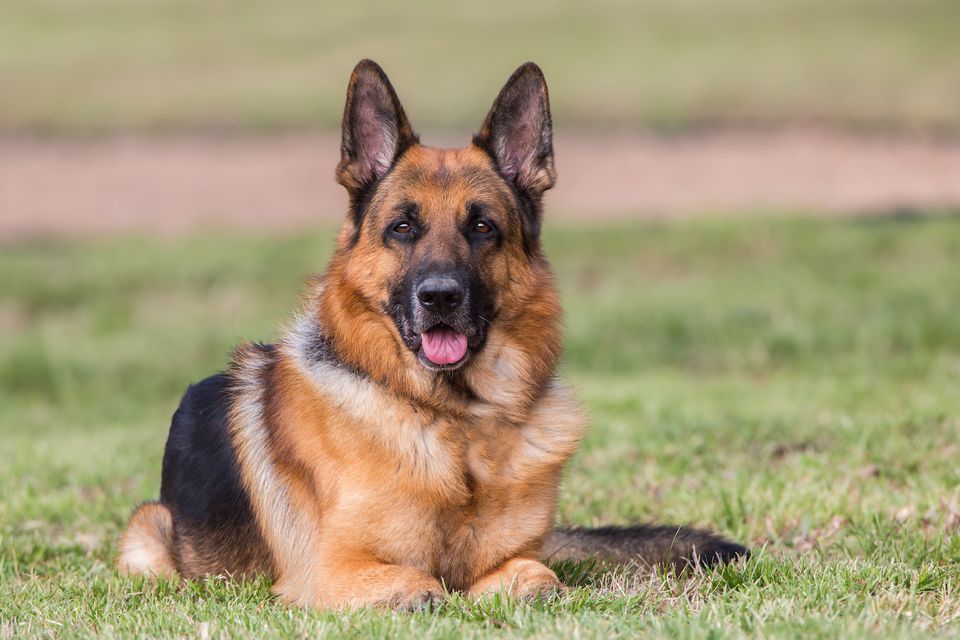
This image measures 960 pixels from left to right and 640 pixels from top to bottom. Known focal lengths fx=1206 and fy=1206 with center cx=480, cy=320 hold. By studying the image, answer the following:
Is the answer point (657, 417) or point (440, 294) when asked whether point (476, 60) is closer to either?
point (657, 417)

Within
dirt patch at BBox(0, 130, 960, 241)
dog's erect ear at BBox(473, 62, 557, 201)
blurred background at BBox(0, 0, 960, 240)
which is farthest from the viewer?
blurred background at BBox(0, 0, 960, 240)

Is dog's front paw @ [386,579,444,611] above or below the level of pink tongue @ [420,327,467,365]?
below

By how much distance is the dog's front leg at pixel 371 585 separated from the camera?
468 centimetres

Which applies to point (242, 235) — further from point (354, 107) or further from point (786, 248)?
point (354, 107)

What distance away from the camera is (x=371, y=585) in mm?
4758

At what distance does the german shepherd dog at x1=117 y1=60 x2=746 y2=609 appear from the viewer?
4.95 m

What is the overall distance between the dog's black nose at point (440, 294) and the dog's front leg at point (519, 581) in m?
1.10

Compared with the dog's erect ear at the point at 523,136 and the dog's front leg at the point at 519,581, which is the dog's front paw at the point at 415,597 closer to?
the dog's front leg at the point at 519,581

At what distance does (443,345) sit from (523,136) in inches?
46.9

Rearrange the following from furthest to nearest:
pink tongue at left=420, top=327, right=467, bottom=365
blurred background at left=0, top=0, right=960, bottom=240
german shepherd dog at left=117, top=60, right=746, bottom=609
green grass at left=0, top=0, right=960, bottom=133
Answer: green grass at left=0, top=0, right=960, bottom=133, blurred background at left=0, top=0, right=960, bottom=240, pink tongue at left=420, top=327, right=467, bottom=365, german shepherd dog at left=117, top=60, right=746, bottom=609

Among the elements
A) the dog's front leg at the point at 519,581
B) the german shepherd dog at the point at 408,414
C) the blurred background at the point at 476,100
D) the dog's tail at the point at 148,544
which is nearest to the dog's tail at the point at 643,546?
the german shepherd dog at the point at 408,414

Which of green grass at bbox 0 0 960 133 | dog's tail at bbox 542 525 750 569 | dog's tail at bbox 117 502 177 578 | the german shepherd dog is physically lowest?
dog's tail at bbox 117 502 177 578

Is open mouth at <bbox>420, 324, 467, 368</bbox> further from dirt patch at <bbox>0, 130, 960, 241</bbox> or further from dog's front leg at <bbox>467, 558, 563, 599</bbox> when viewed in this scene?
dirt patch at <bbox>0, 130, 960, 241</bbox>

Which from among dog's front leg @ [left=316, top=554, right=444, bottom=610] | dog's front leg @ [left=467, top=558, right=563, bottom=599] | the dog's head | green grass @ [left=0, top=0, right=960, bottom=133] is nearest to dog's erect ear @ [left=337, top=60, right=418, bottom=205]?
the dog's head
